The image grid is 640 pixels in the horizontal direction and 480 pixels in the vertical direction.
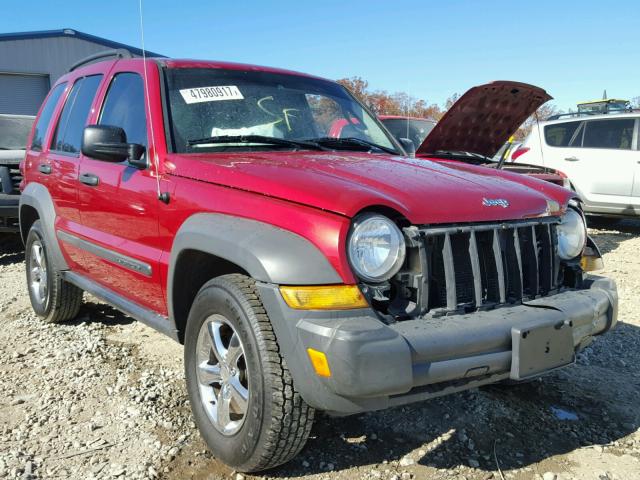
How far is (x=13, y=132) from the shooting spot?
852cm

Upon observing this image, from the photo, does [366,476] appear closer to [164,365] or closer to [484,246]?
[484,246]

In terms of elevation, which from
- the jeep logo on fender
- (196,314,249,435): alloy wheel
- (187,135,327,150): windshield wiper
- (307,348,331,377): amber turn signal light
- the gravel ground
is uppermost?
(187,135,327,150): windshield wiper

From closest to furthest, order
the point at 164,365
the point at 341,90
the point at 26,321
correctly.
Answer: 1. the point at 164,365
2. the point at 341,90
3. the point at 26,321

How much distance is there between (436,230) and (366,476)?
1125mm

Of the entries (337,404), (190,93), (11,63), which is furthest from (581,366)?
(11,63)

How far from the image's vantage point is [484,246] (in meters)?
2.52

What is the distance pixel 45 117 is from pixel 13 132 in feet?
14.5

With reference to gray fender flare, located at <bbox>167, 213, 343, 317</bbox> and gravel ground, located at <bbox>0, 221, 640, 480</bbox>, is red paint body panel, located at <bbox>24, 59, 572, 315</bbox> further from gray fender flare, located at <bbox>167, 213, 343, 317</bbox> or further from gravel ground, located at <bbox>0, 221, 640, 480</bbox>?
gravel ground, located at <bbox>0, 221, 640, 480</bbox>

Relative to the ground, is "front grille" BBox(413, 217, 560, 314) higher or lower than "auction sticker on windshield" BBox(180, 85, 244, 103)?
lower

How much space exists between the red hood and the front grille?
6 cm

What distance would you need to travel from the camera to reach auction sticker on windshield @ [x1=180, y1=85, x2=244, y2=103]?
320 centimetres

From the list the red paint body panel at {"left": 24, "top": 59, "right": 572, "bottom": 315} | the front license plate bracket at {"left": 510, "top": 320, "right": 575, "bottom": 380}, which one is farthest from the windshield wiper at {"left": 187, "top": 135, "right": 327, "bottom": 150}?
the front license plate bracket at {"left": 510, "top": 320, "right": 575, "bottom": 380}

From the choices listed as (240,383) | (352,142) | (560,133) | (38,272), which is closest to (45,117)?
(38,272)

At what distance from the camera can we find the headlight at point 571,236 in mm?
2943
